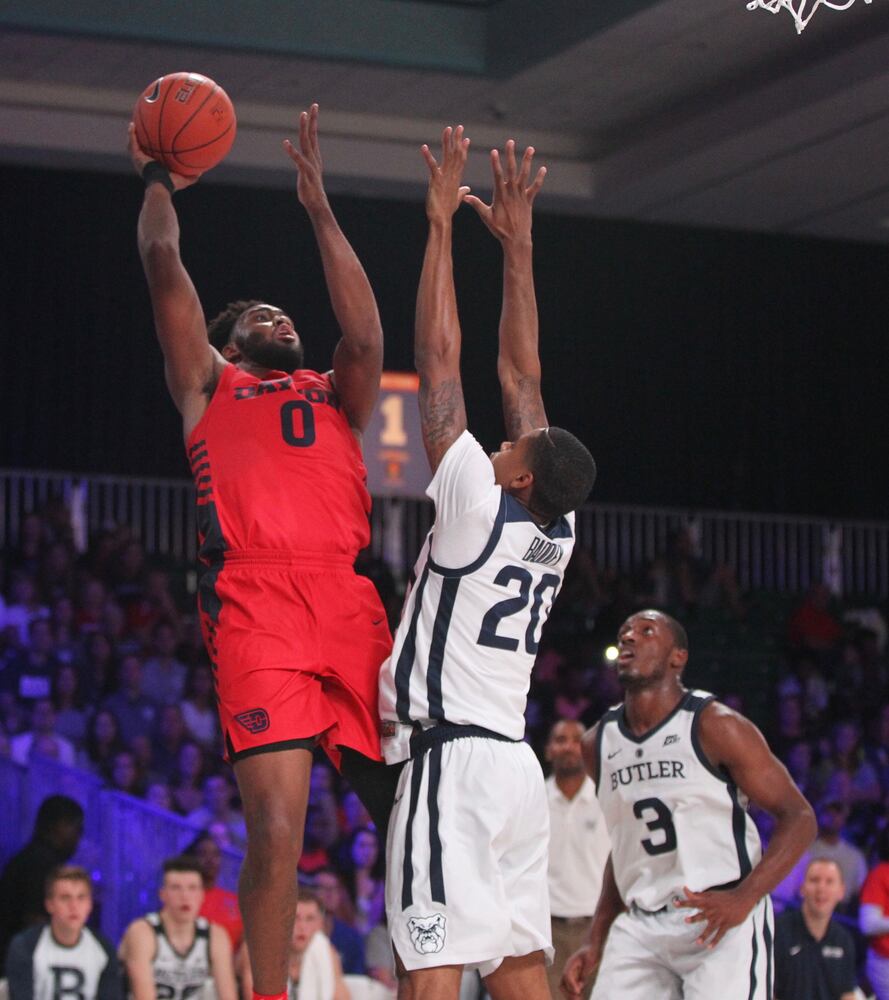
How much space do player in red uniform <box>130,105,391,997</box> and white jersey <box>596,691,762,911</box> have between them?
188 cm

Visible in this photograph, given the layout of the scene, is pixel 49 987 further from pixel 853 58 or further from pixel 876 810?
pixel 853 58

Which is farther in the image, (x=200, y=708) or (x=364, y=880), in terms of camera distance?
(x=200, y=708)

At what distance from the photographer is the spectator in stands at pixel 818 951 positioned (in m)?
9.01

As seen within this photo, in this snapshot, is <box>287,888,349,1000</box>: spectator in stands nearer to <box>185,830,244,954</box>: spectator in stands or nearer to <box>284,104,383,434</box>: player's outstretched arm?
<box>185,830,244,954</box>: spectator in stands

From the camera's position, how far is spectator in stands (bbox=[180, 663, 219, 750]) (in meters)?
12.7

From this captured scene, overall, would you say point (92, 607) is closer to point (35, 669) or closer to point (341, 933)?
point (35, 669)

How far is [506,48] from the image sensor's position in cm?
1369

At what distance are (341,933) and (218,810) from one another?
1587 millimetres

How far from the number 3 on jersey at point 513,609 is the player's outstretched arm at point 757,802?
1775 millimetres

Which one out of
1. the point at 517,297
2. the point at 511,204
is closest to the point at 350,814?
the point at 517,297

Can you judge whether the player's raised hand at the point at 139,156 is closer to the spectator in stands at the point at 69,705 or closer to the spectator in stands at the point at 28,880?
the spectator in stands at the point at 28,880

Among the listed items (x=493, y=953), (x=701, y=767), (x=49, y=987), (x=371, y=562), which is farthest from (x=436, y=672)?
(x=371, y=562)

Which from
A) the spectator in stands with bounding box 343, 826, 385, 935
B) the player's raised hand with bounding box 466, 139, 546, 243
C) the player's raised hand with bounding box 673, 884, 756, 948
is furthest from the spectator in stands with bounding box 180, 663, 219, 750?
the player's raised hand with bounding box 466, 139, 546, 243

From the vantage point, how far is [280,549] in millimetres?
5016
